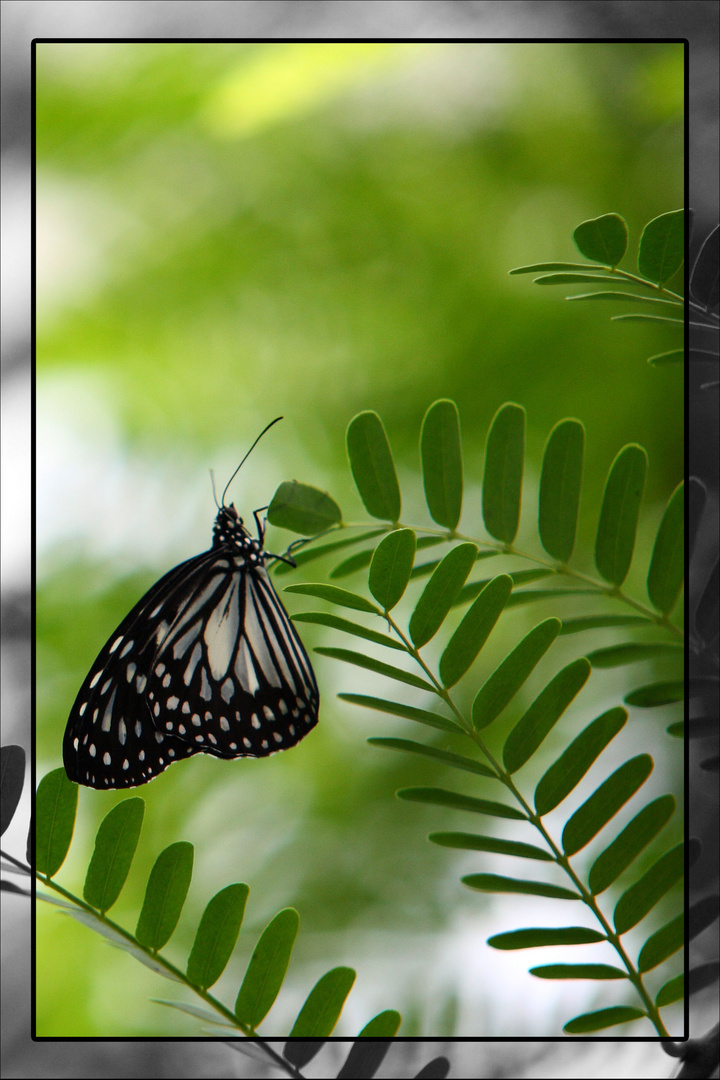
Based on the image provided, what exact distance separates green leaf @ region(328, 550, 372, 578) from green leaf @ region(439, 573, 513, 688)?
0.11 meters

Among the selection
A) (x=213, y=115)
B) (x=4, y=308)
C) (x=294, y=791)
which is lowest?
(x=294, y=791)

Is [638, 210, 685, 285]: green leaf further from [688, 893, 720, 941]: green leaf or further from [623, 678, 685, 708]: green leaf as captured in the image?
[688, 893, 720, 941]: green leaf

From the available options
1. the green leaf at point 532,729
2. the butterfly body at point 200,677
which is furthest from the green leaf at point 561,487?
the butterfly body at point 200,677

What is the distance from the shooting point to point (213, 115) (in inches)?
27.3

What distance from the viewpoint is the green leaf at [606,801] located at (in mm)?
602

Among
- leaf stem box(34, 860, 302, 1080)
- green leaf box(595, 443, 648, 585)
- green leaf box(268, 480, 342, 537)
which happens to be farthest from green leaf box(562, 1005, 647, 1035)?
green leaf box(268, 480, 342, 537)

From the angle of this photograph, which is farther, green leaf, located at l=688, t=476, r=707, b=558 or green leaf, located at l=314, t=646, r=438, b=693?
green leaf, located at l=688, t=476, r=707, b=558

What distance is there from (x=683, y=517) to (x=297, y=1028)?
0.49m

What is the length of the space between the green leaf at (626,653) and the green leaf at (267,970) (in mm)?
295

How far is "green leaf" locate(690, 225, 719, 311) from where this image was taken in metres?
0.62

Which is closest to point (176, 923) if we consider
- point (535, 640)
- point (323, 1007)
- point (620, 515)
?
point (323, 1007)

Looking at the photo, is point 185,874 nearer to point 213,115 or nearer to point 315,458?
point 315,458

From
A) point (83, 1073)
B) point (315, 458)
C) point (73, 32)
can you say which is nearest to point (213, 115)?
point (73, 32)

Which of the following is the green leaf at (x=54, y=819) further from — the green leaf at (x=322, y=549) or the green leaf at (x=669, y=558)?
the green leaf at (x=669, y=558)
